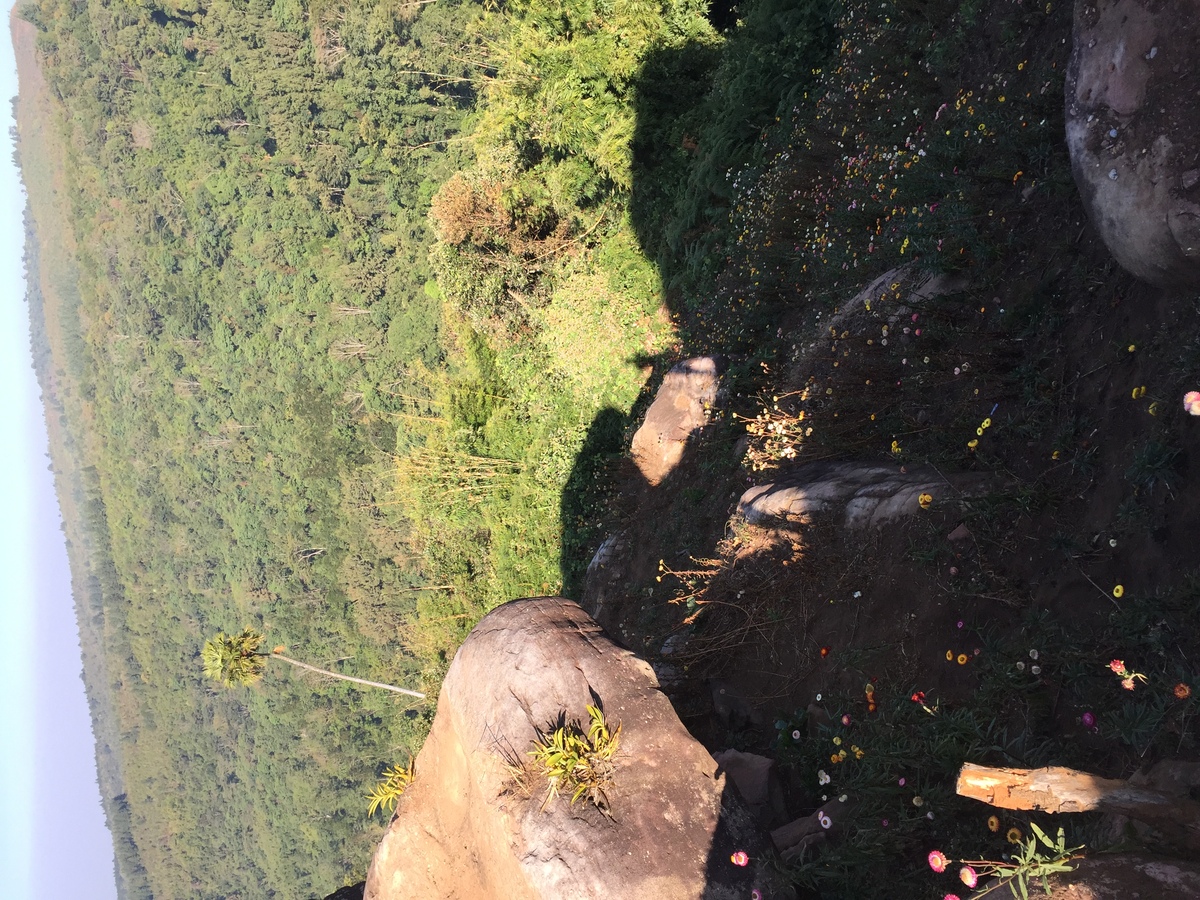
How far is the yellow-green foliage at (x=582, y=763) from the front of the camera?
13.6 ft

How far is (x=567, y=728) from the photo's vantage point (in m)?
4.43

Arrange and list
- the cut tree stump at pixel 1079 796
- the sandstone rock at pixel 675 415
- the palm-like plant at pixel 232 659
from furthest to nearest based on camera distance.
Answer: the palm-like plant at pixel 232 659 < the sandstone rock at pixel 675 415 < the cut tree stump at pixel 1079 796

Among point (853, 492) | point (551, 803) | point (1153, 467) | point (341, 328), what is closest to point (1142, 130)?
point (1153, 467)

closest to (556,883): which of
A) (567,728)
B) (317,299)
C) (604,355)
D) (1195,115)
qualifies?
(567,728)

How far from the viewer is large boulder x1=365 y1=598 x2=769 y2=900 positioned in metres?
3.87

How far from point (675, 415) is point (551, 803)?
624 cm

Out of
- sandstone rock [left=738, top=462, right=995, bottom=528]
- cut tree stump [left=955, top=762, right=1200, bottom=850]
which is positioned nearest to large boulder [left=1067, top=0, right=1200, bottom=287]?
sandstone rock [left=738, top=462, right=995, bottom=528]

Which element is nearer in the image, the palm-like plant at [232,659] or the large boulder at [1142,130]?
the large boulder at [1142,130]

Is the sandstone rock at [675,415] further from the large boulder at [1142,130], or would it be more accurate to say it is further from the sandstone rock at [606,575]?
the large boulder at [1142,130]

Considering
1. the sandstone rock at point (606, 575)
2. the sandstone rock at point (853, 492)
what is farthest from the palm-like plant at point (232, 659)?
the sandstone rock at point (853, 492)

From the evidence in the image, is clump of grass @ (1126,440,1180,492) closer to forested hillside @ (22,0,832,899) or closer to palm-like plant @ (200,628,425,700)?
forested hillside @ (22,0,832,899)

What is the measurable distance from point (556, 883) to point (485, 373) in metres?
12.8

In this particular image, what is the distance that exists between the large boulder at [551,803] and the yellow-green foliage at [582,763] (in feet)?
0.17

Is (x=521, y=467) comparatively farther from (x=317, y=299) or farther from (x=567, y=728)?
(x=317, y=299)
